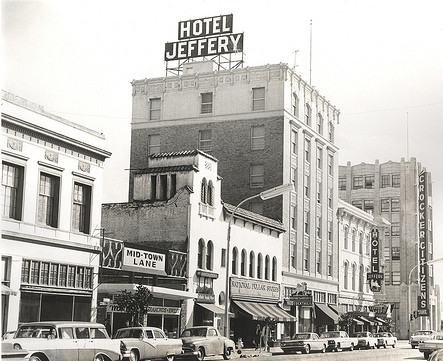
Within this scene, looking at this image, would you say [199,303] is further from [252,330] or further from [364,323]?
[364,323]

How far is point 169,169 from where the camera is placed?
3866 centimetres

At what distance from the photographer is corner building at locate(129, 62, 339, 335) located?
5053 cm

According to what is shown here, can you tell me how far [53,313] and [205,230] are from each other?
43.2 feet

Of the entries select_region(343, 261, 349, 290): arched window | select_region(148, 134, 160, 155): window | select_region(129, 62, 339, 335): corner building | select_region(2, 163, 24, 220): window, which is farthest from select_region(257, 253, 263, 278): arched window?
select_region(2, 163, 24, 220): window

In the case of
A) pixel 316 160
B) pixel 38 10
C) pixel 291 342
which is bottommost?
pixel 291 342

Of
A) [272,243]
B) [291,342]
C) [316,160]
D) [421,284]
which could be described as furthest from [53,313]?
[421,284]

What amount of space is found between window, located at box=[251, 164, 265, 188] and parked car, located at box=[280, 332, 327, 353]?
13267mm

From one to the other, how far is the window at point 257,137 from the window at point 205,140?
120 inches

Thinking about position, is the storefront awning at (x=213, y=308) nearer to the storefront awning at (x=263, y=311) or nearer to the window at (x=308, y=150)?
the storefront awning at (x=263, y=311)

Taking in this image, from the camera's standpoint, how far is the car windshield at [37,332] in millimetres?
18719

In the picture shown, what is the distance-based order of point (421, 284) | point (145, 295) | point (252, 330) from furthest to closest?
point (421, 284)
point (252, 330)
point (145, 295)

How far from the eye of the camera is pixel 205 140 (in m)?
52.6

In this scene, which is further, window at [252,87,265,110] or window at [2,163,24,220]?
window at [252,87,265,110]

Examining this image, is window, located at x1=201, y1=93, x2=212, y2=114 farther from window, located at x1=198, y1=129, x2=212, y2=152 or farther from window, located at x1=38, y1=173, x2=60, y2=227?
window, located at x1=38, y1=173, x2=60, y2=227
